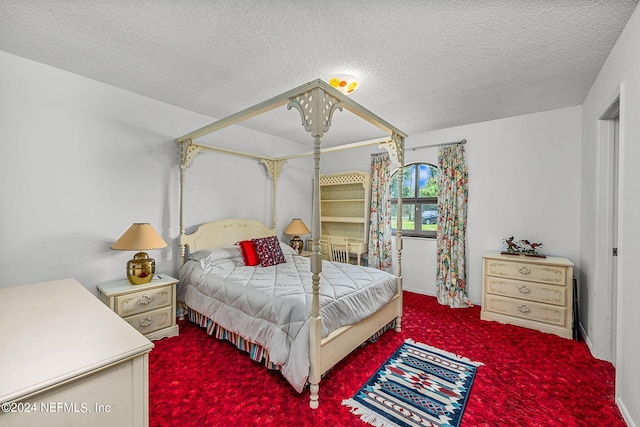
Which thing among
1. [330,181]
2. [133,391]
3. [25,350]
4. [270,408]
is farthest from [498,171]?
[25,350]

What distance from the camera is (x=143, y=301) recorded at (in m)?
2.54

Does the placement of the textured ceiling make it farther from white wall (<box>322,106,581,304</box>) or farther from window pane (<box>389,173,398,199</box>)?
window pane (<box>389,173,398,199</box>)

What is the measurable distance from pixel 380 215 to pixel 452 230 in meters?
1.07

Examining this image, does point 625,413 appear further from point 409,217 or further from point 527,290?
point 409,217

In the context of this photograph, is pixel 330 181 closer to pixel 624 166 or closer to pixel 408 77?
pixel 408 77

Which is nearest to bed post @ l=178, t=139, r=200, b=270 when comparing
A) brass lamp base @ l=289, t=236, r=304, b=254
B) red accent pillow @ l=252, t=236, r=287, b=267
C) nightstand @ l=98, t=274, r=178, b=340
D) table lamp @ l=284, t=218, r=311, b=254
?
nightstand @ l=98, t=274, r=178, b=340

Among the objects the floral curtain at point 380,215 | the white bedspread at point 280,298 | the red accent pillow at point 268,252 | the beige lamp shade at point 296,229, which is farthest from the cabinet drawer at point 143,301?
the floral curtain at point 380,215

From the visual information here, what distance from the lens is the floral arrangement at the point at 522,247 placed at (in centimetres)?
320

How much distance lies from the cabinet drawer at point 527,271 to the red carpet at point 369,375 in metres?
0.57

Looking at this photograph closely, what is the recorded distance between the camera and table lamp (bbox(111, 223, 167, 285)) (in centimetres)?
249

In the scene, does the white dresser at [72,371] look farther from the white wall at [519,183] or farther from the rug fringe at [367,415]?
the white wall at [519,183]

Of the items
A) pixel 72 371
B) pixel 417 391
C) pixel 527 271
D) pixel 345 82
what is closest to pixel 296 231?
pixel 345 82

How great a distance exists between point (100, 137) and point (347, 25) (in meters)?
2.52

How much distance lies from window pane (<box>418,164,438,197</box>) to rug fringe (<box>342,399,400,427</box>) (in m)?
3.19
